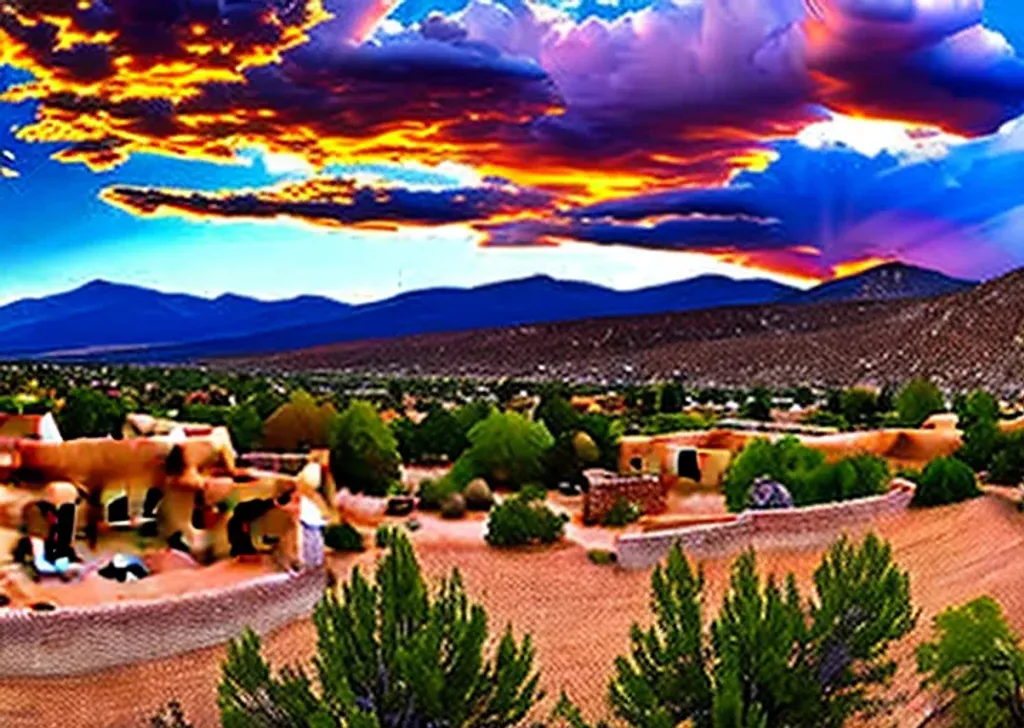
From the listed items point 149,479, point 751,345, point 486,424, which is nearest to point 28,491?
point 149,479

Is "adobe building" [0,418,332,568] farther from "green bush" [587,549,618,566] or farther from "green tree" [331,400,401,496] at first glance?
"green tree" [331,400,401,496]

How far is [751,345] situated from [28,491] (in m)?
88.3

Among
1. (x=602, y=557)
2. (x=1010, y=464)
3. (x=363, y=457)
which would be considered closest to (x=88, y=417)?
(x=363, y=457)

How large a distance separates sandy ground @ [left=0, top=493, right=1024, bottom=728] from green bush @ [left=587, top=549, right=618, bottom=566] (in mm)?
186

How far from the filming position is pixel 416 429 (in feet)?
124

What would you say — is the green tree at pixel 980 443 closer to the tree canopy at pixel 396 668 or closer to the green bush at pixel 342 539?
the green bush at pixel 342 539

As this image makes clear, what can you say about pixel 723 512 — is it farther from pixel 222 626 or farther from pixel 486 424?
pixel 222 626

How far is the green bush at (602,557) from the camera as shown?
2328 cm

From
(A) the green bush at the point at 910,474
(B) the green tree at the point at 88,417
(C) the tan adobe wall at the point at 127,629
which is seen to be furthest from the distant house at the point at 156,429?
(A) the green bush at the point at 910,474

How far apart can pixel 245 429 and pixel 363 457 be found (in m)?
5.18

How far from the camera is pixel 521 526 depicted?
81.5ft

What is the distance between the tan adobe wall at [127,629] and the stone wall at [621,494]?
376 inches

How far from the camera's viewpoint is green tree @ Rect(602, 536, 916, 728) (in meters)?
12.2

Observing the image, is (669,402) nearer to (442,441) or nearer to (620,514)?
(442,441)
